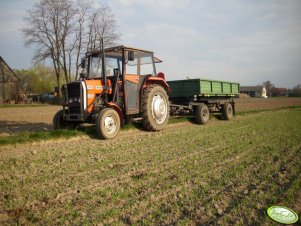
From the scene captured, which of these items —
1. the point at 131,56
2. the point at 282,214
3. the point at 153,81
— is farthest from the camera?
the point at 153,81

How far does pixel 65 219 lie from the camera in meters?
3.28

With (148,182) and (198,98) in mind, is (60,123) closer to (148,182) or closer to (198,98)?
(148,182)

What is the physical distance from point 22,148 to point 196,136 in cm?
463

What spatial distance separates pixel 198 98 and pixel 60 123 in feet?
20.0

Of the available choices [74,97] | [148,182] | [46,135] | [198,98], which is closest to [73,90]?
[74,97]

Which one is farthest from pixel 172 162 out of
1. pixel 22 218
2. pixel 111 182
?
pixel 22 218

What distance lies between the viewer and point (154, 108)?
9.77 metres

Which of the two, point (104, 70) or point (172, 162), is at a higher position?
point (104, 70)

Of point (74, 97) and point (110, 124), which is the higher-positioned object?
point (74, 97)

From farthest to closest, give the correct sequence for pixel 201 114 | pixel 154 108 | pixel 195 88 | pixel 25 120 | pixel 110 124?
pixel 25 120 < pixel 195 88 < pixel 201 114 < pixel 154 108 < pixel 110 124

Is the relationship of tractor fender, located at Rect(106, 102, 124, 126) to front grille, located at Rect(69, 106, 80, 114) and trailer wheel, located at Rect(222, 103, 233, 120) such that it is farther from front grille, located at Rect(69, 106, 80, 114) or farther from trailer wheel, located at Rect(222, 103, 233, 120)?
trailer wheel, located at Rect(222, 103, 233, 120)

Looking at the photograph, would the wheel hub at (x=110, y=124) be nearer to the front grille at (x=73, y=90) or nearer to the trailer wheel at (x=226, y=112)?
the front grille at (x=73, y=90)

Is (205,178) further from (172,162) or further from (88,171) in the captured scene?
(88,171)

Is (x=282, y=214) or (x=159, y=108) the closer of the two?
(x=282, y=214)
